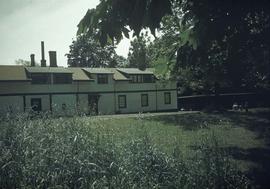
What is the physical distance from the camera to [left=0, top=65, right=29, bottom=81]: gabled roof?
147 ft

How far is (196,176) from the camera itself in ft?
23.9

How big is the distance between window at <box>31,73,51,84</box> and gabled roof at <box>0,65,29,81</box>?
3.77 feet

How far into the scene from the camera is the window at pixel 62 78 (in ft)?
159

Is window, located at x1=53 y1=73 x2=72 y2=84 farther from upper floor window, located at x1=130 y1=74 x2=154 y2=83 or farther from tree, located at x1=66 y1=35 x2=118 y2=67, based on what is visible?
tree, located at x1=66 y1=35 x2=118 y2=67

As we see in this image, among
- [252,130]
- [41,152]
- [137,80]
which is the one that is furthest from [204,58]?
[137,80]

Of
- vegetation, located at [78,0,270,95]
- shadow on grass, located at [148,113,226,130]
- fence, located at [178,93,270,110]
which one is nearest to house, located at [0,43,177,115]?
fence, located at [178,93,270,110]

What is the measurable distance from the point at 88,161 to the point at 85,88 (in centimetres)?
4454

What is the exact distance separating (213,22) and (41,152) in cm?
405

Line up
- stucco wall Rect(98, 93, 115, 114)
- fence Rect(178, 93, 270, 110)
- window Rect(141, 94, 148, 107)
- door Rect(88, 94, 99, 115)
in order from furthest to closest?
window Rect(141, 94, 148, 107) < stucco wall Rect(98, 93, 115, 114) < fence Rect(178, 93, 270, 110) < door Rect(88, 94, 99, 115)

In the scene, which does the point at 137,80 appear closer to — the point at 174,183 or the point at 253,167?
the point at 253,167

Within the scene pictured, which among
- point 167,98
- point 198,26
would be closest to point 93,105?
point 198,26

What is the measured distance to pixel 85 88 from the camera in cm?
5088

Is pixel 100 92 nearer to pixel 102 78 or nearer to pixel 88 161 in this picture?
pixel 102 78

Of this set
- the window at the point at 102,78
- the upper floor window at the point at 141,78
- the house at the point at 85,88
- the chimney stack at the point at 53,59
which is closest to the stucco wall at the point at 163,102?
the house at the point at 85,88
